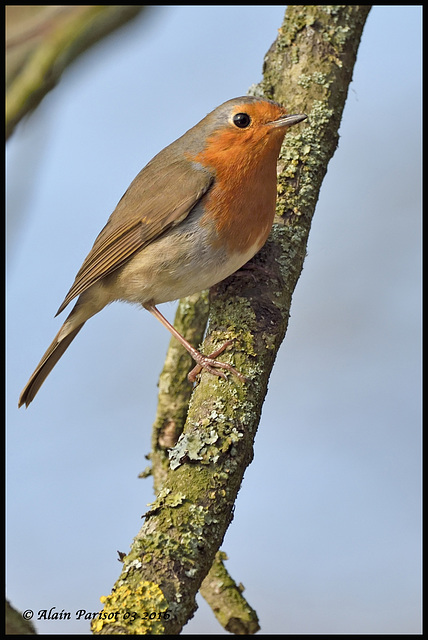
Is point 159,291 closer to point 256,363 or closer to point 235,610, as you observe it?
point 256,363

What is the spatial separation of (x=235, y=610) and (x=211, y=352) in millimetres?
1454

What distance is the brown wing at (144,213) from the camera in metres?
3.59

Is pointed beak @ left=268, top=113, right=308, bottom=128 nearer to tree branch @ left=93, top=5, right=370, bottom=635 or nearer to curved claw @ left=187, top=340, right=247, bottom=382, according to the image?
tree branch @ left=93, top=5, right=370, bottom=635

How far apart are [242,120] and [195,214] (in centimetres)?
59

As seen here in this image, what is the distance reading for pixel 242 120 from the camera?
3664 millimetres

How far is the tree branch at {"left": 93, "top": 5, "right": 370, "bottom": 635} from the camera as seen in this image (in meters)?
2.20

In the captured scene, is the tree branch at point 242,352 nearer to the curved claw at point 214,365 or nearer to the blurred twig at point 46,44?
the curved claw at point 214,365

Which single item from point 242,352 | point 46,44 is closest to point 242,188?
point 242,352

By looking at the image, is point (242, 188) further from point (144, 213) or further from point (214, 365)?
point (214, 365)

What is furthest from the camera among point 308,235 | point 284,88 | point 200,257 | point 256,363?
point 284,88

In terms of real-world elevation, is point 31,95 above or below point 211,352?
above

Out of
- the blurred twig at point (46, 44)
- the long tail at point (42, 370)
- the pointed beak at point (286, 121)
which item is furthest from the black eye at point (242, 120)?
the long tail at point (42, 370)

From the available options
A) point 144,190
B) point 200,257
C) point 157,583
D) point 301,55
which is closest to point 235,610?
point 157,583

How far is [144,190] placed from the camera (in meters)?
3.85
